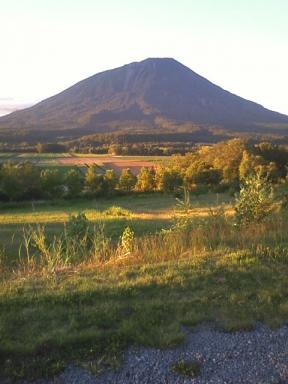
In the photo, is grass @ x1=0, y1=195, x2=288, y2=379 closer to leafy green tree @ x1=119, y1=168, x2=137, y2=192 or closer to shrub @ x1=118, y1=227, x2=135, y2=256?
shrub @ x1=118, y1=227, x2=135, y2=256

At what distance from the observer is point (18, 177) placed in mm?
52531

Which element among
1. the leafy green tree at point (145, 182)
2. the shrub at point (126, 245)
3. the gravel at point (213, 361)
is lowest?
the leafy green tree at point (145, 182)

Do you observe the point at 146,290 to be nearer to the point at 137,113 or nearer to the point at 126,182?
the point at 126,182

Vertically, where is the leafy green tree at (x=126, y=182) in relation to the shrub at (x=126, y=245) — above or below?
below

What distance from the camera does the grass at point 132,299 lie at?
484cm

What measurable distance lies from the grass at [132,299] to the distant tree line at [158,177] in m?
41.1

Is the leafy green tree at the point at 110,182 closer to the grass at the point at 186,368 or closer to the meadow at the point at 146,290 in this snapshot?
the meadow at the point at 146,290

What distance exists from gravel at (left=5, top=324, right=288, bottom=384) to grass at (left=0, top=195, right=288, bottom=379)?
110 millimetres

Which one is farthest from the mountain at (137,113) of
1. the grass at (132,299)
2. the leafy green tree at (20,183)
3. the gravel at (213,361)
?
the gravel at (213,361)

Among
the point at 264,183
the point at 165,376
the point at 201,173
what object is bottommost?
the point at 201,173

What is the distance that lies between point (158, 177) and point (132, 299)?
5143cm

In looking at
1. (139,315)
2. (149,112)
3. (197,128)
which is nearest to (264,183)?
(139,315)

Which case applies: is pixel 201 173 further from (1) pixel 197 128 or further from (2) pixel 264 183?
(1) pixel 197 128

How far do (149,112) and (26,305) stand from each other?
6822 inches
